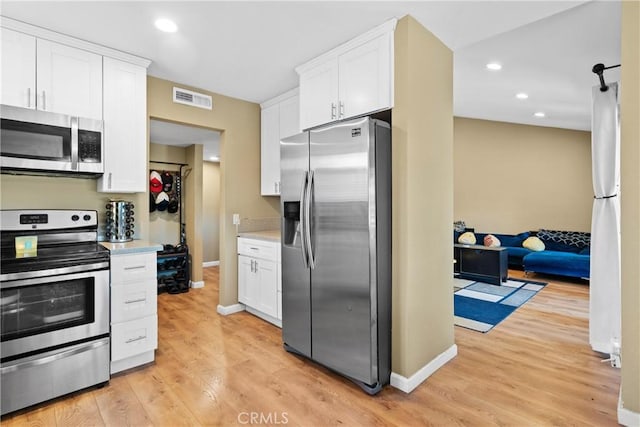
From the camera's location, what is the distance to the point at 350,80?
2479 millimetres

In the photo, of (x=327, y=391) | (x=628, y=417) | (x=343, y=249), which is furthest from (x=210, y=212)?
(x=628, y=417)

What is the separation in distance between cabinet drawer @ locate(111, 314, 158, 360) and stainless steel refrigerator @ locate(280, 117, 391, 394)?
1164 mm

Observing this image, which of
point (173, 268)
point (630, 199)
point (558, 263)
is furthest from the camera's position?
point (558, 263)

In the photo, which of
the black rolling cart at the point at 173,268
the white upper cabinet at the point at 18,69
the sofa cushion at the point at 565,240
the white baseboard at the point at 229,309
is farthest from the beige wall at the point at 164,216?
the sofa cushion at the point at 565,240

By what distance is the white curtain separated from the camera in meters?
2.62

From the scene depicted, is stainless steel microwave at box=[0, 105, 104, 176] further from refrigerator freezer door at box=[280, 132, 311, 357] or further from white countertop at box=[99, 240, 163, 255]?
refrigerator freezer door at box=[280, 132, 311, 357]

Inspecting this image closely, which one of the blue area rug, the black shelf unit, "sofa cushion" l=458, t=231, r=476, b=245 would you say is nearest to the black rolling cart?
the black shelf unit

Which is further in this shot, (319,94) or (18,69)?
(319,94)

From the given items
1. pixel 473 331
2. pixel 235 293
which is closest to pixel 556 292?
pixel 473 331

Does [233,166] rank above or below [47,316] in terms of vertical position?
above

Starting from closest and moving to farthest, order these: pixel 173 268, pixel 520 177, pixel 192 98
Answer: pixel 192 98 → pixel 173 268 → pixel 520 177

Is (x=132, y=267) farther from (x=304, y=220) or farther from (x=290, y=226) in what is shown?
(x=304, y=220)

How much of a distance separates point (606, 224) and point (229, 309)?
148 inches

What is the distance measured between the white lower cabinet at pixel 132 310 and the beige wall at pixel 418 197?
6.16 ft
